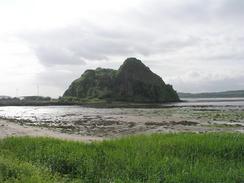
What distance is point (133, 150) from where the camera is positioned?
1969cm

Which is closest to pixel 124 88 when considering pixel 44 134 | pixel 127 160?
pixel 44 134

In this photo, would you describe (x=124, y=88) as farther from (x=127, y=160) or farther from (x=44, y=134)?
(x=127, y=160)

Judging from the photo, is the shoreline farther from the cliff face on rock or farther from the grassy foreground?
the cliff face on rock

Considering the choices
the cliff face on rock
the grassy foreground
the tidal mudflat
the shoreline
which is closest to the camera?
the grassy foreground

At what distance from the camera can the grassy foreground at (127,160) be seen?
49.4 ft

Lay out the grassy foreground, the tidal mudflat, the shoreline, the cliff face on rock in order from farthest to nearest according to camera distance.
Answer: the cliff face on rock < the tidal mudflat < the shoreline < the grassy foreground

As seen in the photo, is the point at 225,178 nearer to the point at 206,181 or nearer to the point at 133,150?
the point at 206,181

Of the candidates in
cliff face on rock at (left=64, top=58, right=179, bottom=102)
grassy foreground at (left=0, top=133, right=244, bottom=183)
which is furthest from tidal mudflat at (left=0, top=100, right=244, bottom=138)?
cliff face on rock at (left=64, top=58, right=179, bottom=102)

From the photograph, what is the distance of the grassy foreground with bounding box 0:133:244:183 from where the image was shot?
15055mm

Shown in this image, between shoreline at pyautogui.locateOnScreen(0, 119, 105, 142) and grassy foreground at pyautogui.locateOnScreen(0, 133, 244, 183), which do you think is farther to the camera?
shoreline at pyautogui.locateOnScreen(0, 119, 105, 142)

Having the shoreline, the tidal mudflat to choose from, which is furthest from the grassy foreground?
the tidal mudflat

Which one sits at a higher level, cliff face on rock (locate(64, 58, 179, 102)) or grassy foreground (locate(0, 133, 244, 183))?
cliff face on rock (locate(64, 58, 179, 102))

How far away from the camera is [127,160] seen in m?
17.4

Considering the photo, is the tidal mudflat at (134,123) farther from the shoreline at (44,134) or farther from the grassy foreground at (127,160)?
the grassy foreground at (127,160)
